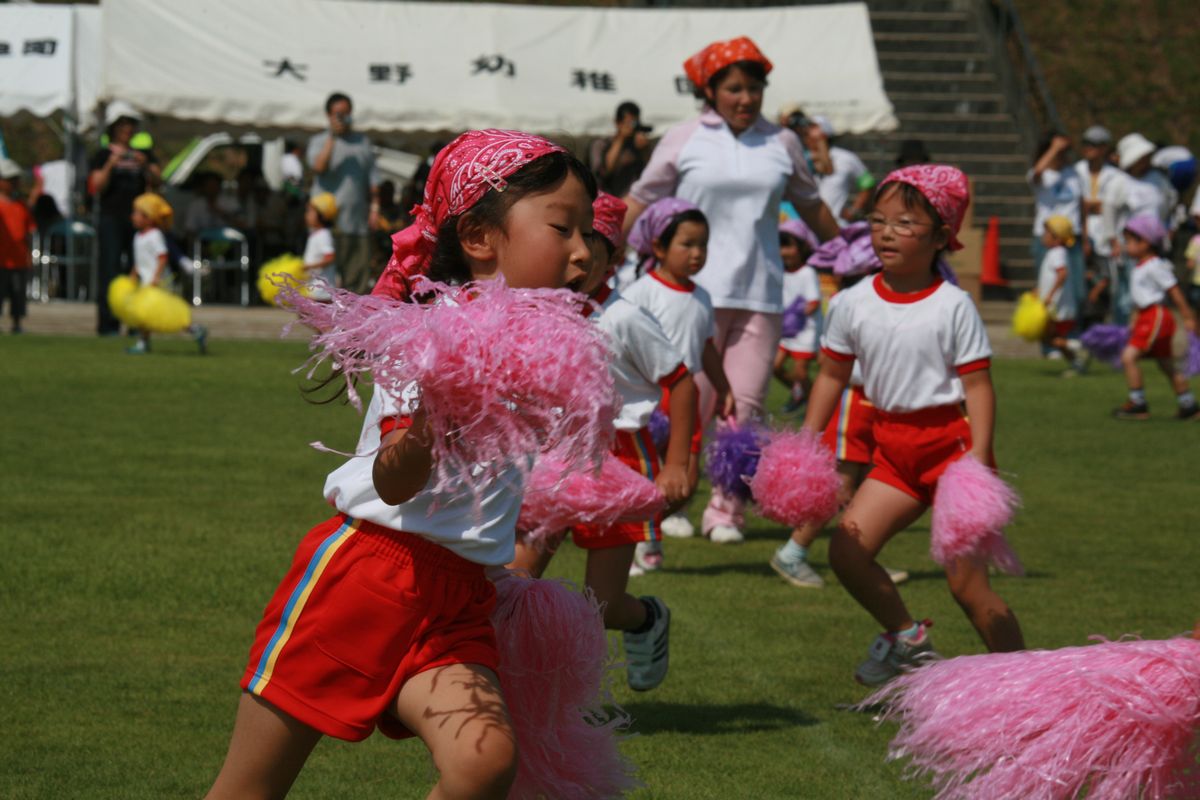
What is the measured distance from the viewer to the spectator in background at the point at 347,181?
698 inches

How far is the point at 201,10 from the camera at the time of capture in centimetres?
2103

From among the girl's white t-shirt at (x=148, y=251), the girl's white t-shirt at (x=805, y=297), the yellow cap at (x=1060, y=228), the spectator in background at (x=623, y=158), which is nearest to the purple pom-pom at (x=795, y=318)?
the girl's white t-shirt at (x=805, y=297)

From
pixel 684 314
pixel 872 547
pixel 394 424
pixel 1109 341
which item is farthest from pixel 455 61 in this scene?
pixel 394 424

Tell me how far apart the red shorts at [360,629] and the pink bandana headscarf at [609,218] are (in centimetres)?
255

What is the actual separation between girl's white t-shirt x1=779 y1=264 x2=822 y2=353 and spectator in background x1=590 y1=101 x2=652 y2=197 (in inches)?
63.2

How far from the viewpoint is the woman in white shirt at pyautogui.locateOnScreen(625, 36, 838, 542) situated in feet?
26.7

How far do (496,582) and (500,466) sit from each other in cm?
72

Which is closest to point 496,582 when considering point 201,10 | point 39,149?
point 201,10

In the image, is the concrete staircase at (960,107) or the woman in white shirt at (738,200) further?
the concrete staircase at (960,107)

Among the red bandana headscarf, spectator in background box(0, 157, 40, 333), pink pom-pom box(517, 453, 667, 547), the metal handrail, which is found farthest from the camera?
the metal handrail

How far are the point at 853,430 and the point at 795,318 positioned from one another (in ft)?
18.3

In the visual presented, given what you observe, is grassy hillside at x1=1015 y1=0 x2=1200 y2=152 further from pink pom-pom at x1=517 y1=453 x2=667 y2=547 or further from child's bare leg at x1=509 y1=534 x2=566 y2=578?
pink pom-pom at x1=517 y1=453 x2=667 y2=547

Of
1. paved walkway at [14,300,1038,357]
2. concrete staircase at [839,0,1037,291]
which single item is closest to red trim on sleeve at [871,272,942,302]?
paved walkway at [14,300,1038,357]

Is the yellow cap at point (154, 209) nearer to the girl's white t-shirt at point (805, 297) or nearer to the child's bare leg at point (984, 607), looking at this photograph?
the girl's white t-shirt at point (805, 297)
